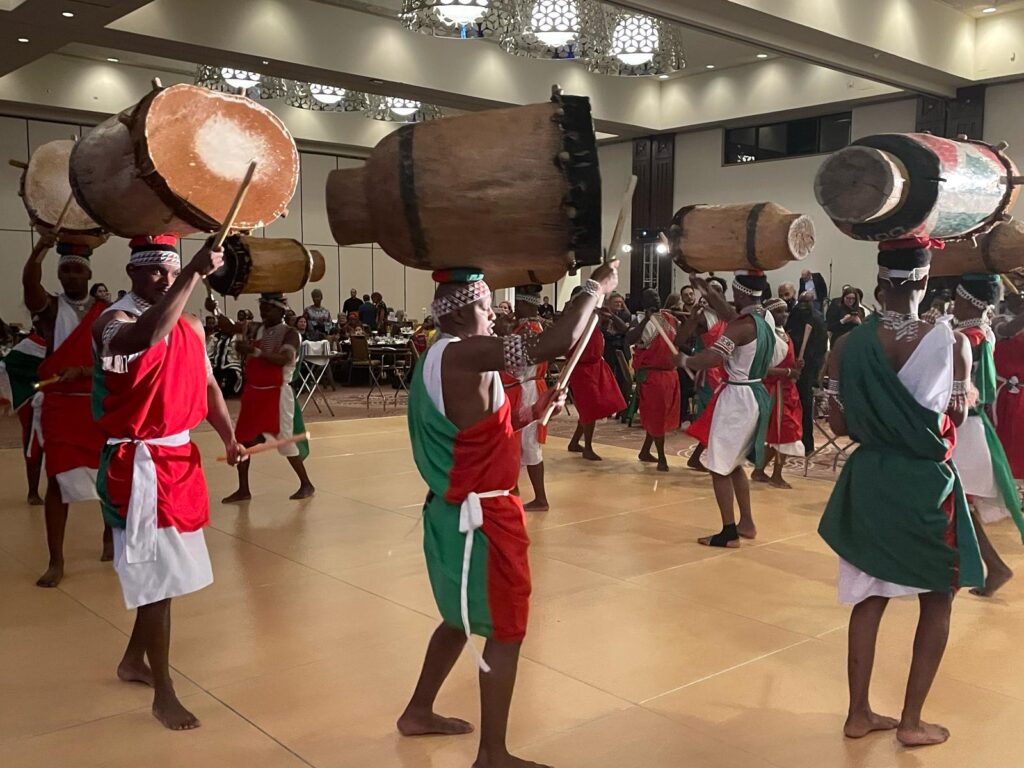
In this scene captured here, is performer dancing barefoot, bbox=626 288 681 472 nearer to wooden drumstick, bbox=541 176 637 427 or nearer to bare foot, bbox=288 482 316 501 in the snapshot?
bare foot, bbox=288 482 316 501

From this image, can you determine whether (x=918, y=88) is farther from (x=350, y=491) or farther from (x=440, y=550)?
(x=440, y=550)

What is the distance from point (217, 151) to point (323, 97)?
10.6 meters

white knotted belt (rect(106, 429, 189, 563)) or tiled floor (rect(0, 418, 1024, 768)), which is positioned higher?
white knotted belt (rect(106, 429, 189, 563))

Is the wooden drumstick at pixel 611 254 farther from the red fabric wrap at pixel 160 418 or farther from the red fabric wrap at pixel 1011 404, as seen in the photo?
the red fabric wrap at pixel 1011 404

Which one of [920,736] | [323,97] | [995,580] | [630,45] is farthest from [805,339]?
[323,97]

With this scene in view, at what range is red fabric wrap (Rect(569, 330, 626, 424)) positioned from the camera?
8.22 m

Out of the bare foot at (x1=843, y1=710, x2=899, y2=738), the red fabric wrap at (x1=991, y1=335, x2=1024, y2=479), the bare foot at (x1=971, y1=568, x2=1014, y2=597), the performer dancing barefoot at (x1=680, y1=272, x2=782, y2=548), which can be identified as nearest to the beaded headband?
the red fabric wrap at (x1=991, y1=335, x2=1024, y2=479)

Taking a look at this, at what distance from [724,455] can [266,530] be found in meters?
2.85

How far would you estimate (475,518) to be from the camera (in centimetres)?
271

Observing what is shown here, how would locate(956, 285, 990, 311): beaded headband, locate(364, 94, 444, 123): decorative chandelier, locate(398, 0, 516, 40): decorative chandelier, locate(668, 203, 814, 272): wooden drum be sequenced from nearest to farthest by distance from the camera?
locate(956, 285, 990, 311): beaded headband → locate(668, 203, 814, 272): wooden drum → locate(398, 0, 516, 40): decorative chandelier → locate(364, 94, 444, 123): decorative chandelier

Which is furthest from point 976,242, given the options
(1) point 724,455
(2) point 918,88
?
(2) point 918,88

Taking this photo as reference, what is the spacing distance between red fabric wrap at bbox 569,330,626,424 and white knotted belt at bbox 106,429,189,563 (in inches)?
210

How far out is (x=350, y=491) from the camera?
710 cm

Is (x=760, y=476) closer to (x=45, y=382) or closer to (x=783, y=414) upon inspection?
(x=783, y=414)
